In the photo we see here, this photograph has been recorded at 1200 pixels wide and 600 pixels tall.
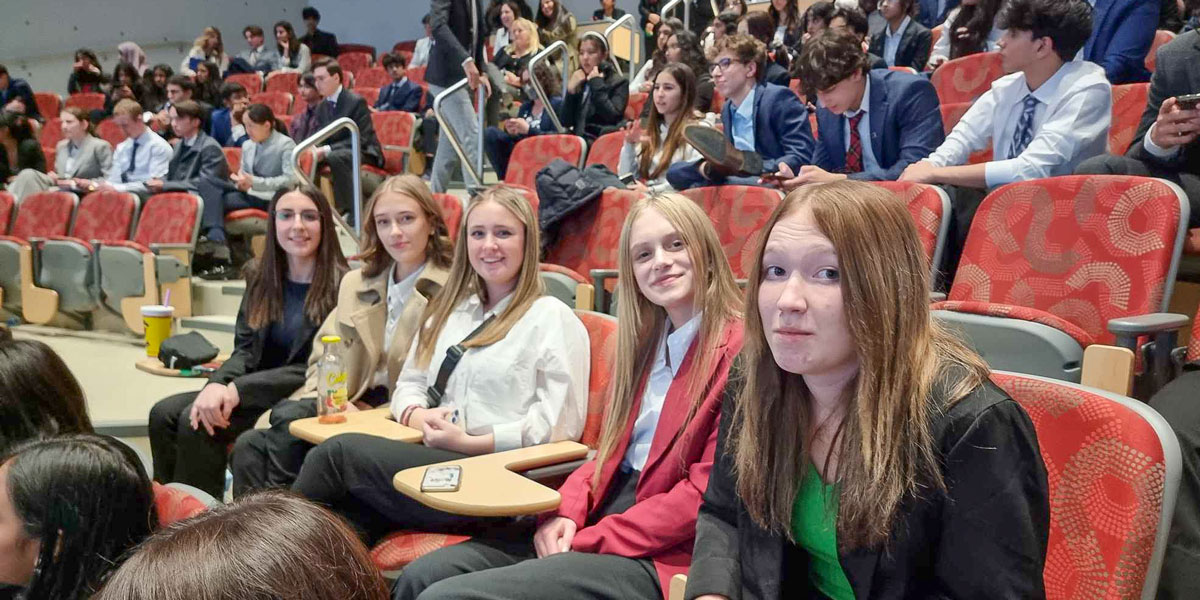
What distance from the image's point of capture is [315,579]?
26.9 inches

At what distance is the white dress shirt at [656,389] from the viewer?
1626mm

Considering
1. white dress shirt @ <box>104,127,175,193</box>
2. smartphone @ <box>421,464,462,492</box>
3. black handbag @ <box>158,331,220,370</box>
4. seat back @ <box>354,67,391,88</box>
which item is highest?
seat back @ <box>354,67,391,88</box>

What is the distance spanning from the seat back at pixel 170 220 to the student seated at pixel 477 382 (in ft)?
10.1

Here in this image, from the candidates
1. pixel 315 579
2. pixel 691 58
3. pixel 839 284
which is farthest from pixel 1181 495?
pixel 691 58

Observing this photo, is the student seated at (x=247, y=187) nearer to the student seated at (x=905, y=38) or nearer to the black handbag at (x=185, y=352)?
the black handbag at (x=185, y=352)

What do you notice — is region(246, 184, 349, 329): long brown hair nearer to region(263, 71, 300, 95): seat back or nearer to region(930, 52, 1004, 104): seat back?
region(930, 52, 1004, 104): seat back

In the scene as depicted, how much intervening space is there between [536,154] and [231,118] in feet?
12.5

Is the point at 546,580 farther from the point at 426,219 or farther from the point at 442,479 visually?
the point at 426,219

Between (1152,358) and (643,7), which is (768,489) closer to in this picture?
(1152,358)

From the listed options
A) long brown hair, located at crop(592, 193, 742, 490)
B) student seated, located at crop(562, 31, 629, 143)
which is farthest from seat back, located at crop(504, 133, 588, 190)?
long brown hair, located at crop(592, 193, 742, 490)

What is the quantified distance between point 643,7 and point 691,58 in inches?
124

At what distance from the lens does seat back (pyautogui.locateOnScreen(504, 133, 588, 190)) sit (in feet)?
14.4

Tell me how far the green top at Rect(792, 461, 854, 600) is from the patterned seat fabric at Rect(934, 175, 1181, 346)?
3.18 feet

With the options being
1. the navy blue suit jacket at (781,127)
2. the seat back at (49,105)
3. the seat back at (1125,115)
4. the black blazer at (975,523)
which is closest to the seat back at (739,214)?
the navy blue suit jacket at (781,127)
